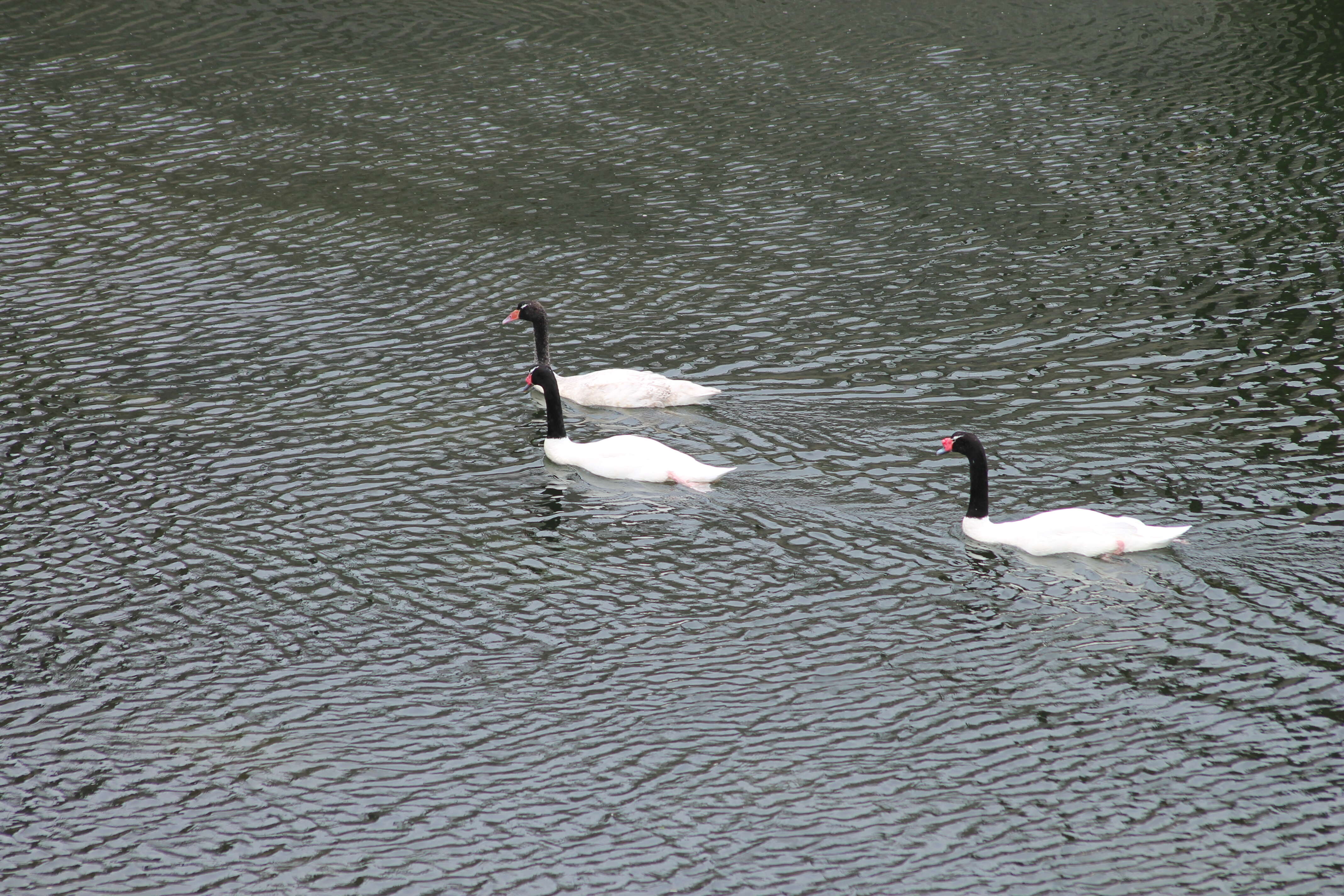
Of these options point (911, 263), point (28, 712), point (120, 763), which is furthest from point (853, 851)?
point (911, 263)

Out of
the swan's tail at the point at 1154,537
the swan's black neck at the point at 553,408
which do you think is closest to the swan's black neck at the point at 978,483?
the swan's tail at the point at 1154,537

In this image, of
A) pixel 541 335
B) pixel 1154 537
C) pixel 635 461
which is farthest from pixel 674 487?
pixel 1154 537

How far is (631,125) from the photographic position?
3544 cm

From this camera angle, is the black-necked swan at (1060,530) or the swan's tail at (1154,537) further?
the black-necked swan at (1060,530)

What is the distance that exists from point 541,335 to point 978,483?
8.41 meters

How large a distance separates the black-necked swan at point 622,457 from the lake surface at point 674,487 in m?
0.30


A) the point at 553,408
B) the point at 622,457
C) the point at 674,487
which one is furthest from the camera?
the point at 553,408

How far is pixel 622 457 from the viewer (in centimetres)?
1995

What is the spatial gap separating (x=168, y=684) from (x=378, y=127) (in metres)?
22.6

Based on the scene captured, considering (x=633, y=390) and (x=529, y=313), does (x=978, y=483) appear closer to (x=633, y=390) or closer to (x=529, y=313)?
(x=633, y=390)

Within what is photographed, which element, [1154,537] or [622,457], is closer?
[1154,537]

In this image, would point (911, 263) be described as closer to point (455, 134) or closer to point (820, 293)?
point (820, 293)

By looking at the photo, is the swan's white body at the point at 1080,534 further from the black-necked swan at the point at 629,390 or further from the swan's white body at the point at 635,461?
the black-necked swan at the point at 629,390

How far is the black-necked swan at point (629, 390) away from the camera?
21625 millimetres
